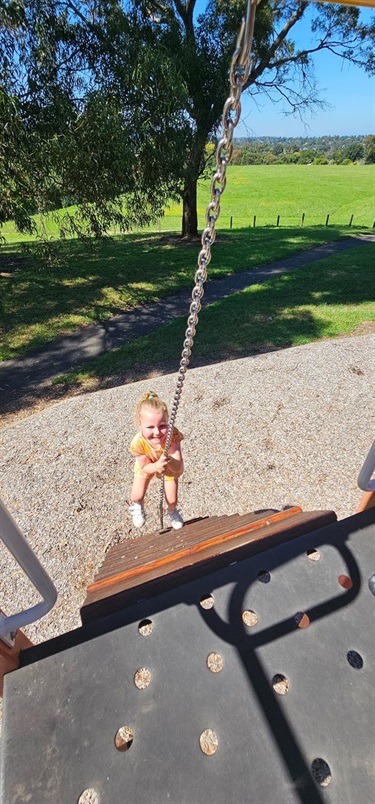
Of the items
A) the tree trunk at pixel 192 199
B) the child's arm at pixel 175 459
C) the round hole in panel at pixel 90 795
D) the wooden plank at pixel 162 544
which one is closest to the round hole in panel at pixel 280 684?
the round hole in panel at pixel 90 795

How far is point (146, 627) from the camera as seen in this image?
1467 millimetres

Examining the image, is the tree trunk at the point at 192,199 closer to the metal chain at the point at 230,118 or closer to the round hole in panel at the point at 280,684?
the metal chain at the point at 230,118

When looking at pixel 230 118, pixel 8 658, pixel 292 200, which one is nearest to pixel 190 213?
pixel 230 118

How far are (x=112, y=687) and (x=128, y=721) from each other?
0.36 ft

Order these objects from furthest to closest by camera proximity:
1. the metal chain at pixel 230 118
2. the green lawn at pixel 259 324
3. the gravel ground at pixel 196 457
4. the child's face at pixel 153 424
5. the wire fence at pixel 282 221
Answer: the wire fence at pixel 282 221 < the green lawn at pixel 259 324 < the gravel ground at pixel 196 457 < the child's face at pixel 153 424 < the metal chain at pixel 230 118

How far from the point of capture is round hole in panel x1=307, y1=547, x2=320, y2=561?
1684mm

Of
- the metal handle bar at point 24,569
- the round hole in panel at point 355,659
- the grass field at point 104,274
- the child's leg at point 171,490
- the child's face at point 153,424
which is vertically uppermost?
the metal handle bar at point 24,569

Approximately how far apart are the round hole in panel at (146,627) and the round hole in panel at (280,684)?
0.45 metres

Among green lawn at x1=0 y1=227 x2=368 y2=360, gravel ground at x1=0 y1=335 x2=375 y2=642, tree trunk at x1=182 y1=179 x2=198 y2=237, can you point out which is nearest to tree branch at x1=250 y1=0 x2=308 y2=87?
tree trunk at x1=182 y1=179 x2=198 y2=237

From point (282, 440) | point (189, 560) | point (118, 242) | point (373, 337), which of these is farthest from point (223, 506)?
point (118, 242)

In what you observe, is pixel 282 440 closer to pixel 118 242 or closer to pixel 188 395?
pixel 188 395

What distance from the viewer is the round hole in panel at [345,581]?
A: 61.8 inches

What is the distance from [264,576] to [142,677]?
59cm

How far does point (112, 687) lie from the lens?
4.32ft
